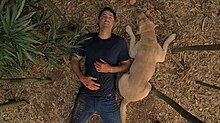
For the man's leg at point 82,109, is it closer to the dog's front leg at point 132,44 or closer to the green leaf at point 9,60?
the dog's front leg at point 132,44

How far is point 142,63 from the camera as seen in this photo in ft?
7.26

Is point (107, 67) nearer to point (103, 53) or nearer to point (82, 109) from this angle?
point (103, 53)

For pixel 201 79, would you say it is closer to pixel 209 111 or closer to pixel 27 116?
pixel 209 111

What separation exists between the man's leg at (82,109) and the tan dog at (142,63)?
0.17m

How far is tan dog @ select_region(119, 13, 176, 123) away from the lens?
222cm

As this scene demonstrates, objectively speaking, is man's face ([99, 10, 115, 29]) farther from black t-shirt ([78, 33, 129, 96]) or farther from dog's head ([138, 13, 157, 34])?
dog's head ([138, 13, 157, 34])

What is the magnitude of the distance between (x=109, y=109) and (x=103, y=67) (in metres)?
0.23

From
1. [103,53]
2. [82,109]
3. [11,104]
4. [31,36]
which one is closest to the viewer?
[31,36]

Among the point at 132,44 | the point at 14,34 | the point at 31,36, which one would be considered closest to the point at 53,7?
the point at 31,36

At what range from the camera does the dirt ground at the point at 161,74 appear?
243 cm

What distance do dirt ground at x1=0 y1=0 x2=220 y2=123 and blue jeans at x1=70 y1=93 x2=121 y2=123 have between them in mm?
190

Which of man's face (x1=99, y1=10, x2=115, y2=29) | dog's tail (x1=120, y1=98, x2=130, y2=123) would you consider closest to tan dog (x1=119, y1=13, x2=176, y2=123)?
dog's tail (x1=120, y1=98, x2=130, y2=123)

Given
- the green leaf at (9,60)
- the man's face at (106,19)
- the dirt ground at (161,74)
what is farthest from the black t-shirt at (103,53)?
the green leaf at (9,60)

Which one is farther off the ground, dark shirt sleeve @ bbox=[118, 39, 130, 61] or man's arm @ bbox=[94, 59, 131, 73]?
dark shirt sleeve @ bbox=[118, 39, 130, 61]
